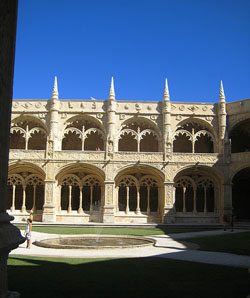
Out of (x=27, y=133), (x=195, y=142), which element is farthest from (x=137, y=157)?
(x=27, y=133)

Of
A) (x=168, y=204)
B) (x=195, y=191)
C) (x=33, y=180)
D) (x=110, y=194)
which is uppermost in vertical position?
(x=33, y=180)

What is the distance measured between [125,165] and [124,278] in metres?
19.4

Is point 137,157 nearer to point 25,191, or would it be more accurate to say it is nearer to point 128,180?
point 128,180

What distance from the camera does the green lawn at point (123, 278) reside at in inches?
230

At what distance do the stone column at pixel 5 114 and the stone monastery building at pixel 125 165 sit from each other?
23073mm

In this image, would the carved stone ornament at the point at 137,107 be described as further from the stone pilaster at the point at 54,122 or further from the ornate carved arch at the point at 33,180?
the ornate carved arch at the point at 33,180

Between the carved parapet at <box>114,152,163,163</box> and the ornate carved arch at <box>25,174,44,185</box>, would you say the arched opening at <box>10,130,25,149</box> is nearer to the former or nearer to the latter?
the ornate carved arch at <box>25,174,44,185</box>

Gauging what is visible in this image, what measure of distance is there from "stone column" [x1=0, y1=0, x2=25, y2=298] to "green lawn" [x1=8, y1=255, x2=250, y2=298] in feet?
9.62

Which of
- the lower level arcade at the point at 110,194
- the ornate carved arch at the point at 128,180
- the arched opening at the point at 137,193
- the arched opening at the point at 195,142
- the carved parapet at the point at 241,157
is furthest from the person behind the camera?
the arched opening at the point at 195,142

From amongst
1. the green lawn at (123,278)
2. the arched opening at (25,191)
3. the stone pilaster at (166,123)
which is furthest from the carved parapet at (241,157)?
the green lawn at (123,278)

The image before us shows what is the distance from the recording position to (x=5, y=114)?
2924 millimetres

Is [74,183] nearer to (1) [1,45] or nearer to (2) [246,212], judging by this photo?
(2) [246,212]

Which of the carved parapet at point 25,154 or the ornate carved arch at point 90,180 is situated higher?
the carved parapet at point 25,154

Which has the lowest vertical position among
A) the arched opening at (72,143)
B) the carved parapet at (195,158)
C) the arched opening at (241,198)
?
the arched opening at (241,198)
